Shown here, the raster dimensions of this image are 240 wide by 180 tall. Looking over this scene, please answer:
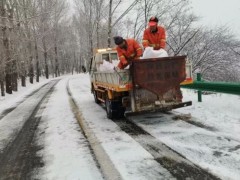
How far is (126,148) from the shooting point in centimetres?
688

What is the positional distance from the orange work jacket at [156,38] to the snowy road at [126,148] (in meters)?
1.97

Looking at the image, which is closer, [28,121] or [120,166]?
[120,166]

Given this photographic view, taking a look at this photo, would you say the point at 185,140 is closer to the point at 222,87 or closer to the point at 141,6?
the point at 222,87

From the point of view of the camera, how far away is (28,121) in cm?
1140

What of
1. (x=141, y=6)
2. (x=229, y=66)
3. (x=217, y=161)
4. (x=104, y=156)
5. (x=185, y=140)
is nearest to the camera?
(x=217, y=161)

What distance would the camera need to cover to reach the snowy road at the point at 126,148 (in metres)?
5.48

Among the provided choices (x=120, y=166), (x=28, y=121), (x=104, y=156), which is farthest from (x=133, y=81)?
(x=28, y=121)

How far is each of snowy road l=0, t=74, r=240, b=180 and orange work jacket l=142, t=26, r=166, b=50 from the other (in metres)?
1.97

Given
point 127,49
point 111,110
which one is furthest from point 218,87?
point 111,110

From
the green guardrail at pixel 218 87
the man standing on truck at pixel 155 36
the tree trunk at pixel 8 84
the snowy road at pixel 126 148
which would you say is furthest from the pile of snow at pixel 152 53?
the tree trunk at pixel 8 84

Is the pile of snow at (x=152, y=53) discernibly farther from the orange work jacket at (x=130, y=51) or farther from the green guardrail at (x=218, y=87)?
the green guardrail at (x=218, y=87)

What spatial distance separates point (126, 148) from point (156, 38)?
4225 millimetres

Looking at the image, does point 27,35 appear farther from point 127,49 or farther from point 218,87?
point 218,87

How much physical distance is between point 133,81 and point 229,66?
23814 mm
